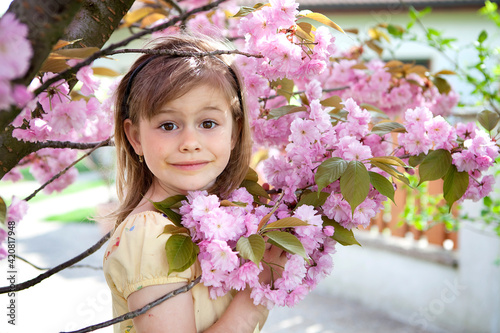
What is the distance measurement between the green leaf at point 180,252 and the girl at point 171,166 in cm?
3

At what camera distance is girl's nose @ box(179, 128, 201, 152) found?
3.36 ft

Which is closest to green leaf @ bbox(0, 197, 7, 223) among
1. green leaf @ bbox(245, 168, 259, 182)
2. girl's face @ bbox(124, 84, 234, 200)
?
girl's face @ bbox(124, 84, 234, 200)

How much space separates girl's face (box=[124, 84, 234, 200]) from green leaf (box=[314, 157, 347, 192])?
24 cm

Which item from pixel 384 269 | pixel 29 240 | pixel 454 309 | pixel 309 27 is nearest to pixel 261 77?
pixel 309 27

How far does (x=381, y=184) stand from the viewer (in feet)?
3.22

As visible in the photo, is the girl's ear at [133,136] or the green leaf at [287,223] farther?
the girl's ear at [133,136]

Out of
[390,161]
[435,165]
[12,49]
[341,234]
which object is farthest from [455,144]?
[12,49]

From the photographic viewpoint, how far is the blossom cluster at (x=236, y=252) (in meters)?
0.90

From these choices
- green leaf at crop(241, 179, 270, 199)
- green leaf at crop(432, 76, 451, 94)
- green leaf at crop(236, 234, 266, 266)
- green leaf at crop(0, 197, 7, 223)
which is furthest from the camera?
green leaf at crop(432, 76, 451, 94)

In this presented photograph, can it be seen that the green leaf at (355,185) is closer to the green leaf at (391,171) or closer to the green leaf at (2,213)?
the green leaf at (391,171)

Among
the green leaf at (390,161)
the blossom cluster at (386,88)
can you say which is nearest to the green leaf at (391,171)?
the green leaf at (390,161)

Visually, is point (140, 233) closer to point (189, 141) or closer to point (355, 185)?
point (189, 141)

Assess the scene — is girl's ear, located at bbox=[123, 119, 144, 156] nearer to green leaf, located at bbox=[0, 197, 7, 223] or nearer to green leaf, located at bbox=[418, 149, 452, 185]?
green leaf, located at bbox=[0, 197, 7, 223]

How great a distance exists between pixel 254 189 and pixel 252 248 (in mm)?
333
